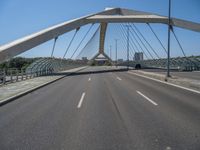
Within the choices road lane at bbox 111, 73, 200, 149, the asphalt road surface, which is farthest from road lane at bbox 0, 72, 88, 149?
road lane at bbox 111, 73, 200, 149

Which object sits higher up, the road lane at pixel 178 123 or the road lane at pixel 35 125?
the road lane at pixel 178 123

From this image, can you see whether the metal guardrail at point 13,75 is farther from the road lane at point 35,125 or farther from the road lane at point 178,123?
the road lane at point 178,123

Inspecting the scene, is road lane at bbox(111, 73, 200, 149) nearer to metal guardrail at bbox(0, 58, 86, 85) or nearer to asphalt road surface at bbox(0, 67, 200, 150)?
asphalt road surface at bbox(0, 67, 200, 150)

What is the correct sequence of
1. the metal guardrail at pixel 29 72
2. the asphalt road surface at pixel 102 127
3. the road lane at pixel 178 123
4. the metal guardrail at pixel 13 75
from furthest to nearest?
the metal guardrail at pixel 29 72, the metal guardrail at pixel 13 75, the road lane at pixel 178 123, the asphalt road surface at pixel 102 127

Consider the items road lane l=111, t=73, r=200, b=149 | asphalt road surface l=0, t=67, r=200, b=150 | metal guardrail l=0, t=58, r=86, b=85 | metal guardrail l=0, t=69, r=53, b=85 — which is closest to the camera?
asphalt road surface l=0, t=67, r=200, b=150

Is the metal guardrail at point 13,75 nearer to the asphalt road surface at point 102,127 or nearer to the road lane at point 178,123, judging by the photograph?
the asphalt road surface at point 102,127

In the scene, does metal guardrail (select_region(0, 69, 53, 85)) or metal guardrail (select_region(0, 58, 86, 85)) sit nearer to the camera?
metal guardrail (select_region(0, 69, 53, 85))

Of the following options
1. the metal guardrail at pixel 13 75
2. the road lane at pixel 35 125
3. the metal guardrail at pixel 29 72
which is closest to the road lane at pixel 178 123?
the road lane at pixel 35 125

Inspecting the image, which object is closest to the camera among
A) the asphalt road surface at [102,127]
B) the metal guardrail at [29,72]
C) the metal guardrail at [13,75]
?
the asphalt road surface at [102,127]

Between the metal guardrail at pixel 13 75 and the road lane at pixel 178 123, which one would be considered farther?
the metal guardrail at pixel 13 75

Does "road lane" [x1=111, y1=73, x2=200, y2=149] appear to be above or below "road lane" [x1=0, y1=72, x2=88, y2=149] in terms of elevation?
above

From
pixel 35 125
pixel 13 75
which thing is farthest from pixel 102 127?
pixel 13 75

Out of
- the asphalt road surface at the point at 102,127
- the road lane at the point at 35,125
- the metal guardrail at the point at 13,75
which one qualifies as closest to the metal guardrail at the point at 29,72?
the metal guardrail at the point at 13,75

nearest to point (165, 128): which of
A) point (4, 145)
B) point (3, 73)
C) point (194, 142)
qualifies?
point (194, 142)
